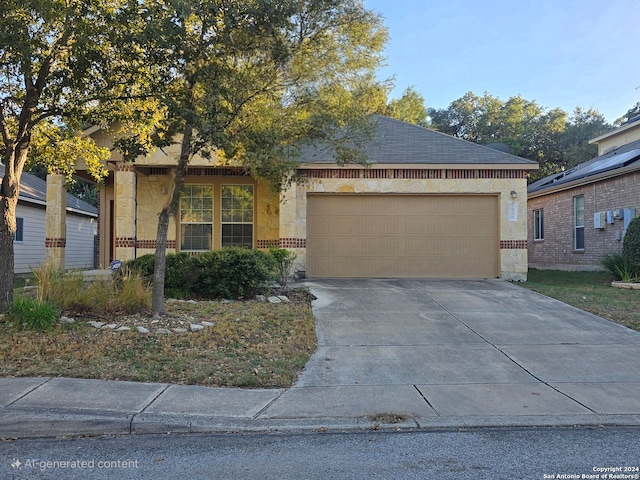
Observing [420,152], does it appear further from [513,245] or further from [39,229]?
[39,229]

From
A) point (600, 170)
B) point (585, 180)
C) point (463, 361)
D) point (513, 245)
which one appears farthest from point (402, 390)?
point (585, 180)

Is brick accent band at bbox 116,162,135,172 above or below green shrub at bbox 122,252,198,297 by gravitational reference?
above

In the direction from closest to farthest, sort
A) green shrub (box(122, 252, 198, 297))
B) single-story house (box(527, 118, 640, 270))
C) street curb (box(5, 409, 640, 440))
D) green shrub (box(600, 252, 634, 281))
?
street curb (box(5, 409, 640, 440)) → green shrub (box(122, 252, 198, 297)) → green shrub (box(600, 252, 634, 281)) → single-story house (box(527, 118, 640, 270))

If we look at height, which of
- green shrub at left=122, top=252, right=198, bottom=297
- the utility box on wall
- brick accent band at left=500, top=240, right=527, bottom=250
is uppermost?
the utility box on wall

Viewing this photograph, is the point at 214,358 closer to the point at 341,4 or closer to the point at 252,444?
the point at 252,444

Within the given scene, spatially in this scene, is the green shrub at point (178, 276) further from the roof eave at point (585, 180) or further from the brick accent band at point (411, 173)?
the roof eave at point (585, 180)

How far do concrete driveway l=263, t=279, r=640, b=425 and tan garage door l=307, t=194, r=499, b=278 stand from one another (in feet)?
9.87

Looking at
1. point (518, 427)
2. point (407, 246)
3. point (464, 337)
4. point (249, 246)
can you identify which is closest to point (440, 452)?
point (518, 427)

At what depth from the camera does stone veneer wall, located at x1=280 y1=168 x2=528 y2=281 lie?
46.2 ft

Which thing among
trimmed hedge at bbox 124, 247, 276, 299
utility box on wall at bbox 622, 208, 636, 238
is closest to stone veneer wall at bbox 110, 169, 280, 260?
trimmed hedge at bbox 124, 247, 276, 299

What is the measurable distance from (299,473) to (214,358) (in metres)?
3.10

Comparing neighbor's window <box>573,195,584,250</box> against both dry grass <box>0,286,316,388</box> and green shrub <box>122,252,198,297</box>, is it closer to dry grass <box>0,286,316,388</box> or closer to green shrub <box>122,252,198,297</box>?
dry grass <box>0,286,316,388</box>

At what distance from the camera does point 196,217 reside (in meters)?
15.1

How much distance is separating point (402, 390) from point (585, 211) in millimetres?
15211
